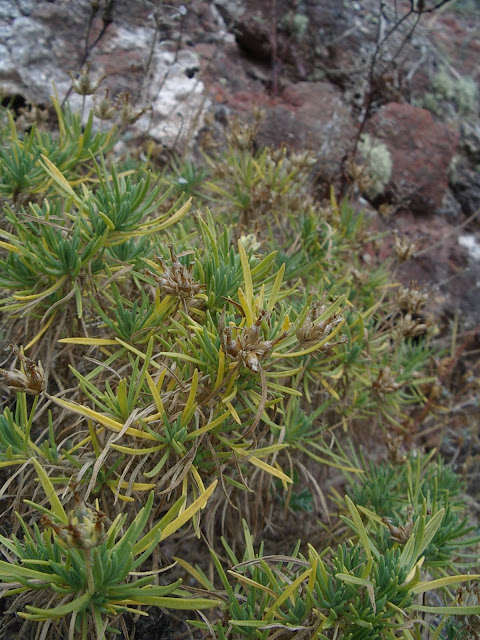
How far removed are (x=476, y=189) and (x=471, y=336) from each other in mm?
1123

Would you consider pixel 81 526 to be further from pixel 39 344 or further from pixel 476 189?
pixel 476 189

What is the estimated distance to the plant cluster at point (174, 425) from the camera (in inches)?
40.1

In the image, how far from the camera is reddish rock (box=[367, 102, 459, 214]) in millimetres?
2969

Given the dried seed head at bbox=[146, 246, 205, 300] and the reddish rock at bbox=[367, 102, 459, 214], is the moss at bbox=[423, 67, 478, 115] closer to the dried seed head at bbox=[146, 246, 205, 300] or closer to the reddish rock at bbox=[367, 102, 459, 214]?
the reddish rock at bbox=[367, 102, 459, 214]

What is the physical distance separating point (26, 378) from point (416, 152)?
268 cm

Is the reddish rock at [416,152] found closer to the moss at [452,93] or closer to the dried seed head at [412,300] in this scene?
the moss at [452,93]

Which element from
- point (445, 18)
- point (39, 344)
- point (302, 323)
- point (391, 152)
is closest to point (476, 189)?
point (391, 152)

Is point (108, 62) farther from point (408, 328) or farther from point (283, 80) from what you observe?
point (408, 328)

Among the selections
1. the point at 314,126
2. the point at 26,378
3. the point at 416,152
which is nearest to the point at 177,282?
the point at 26,378

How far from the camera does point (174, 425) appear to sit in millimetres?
1136

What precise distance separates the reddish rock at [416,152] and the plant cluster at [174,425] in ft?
4.34

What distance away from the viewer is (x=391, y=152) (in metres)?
3.00

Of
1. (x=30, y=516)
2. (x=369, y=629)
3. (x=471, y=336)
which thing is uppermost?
(x=369, y=629)

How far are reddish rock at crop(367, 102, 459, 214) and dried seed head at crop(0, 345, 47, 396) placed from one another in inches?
92.4
